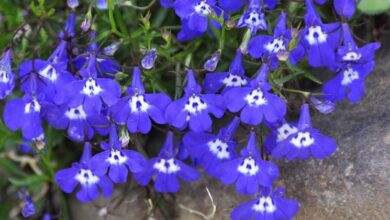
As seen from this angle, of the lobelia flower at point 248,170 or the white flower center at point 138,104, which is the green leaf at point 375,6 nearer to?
the lobelia flower at point 248,170

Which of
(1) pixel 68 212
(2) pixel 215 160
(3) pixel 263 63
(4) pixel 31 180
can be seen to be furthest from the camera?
(1) pixel 68 212

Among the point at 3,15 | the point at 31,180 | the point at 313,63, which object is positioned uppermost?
the point at 313,63

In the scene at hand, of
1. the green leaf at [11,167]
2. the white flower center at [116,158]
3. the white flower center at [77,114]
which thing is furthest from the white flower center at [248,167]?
the green leaf at [11,167]

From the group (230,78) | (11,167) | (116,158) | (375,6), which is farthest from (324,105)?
(11,167)

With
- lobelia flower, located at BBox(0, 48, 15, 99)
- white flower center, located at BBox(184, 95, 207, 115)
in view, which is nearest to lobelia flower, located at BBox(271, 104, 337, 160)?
white flower center, located at BBox(184, 95, 207, 115)

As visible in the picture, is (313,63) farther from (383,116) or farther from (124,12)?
(124,12)

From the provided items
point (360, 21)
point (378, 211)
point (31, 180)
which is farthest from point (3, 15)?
point (378, 211)
